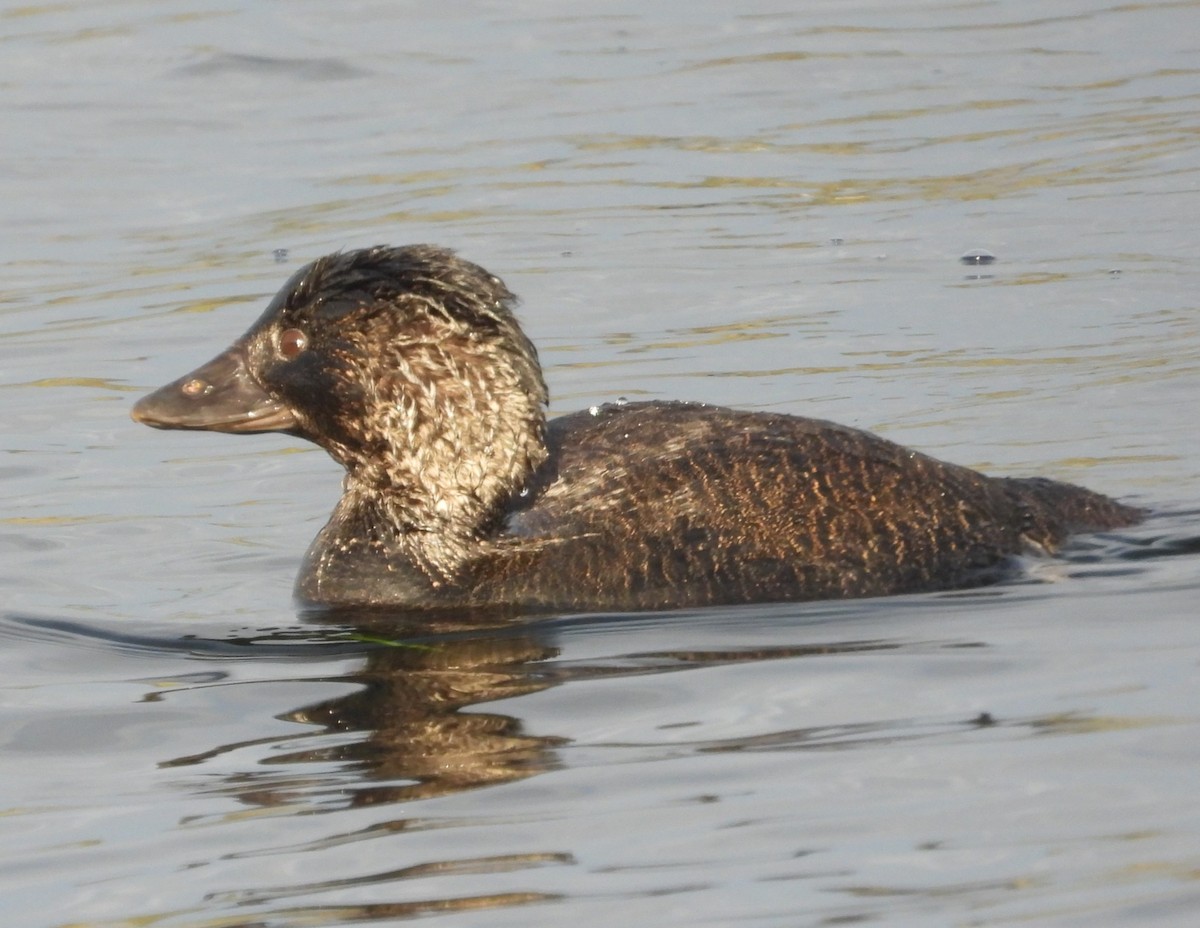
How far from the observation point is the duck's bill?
25.2ft

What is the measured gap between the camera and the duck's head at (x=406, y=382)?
24.2 feet

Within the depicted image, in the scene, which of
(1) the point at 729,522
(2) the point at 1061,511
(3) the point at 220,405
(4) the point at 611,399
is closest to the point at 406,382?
(3) the point at 220,405

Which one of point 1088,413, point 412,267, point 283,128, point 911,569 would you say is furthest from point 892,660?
point 283,128

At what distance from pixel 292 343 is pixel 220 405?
34 centimetres

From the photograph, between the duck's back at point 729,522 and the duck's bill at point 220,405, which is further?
the duck's bill at point 220,405

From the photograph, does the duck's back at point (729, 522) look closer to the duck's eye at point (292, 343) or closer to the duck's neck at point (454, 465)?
the duck's neck at point (454, 465)

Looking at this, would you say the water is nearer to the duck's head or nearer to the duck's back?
the duck's back

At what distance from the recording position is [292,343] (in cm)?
757

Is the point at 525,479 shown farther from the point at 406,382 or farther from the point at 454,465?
the point at 406,382

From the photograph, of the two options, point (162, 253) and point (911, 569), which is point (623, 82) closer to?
point (162, 253)

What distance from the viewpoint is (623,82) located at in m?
16.6

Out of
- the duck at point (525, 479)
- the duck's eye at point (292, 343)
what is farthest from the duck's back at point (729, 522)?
the duck's eye at point (292, 343)

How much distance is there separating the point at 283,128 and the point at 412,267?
9.04m

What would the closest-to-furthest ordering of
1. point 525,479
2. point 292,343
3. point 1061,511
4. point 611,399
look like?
point 525,479, point 292,343, point 1061,511, point 611,399
